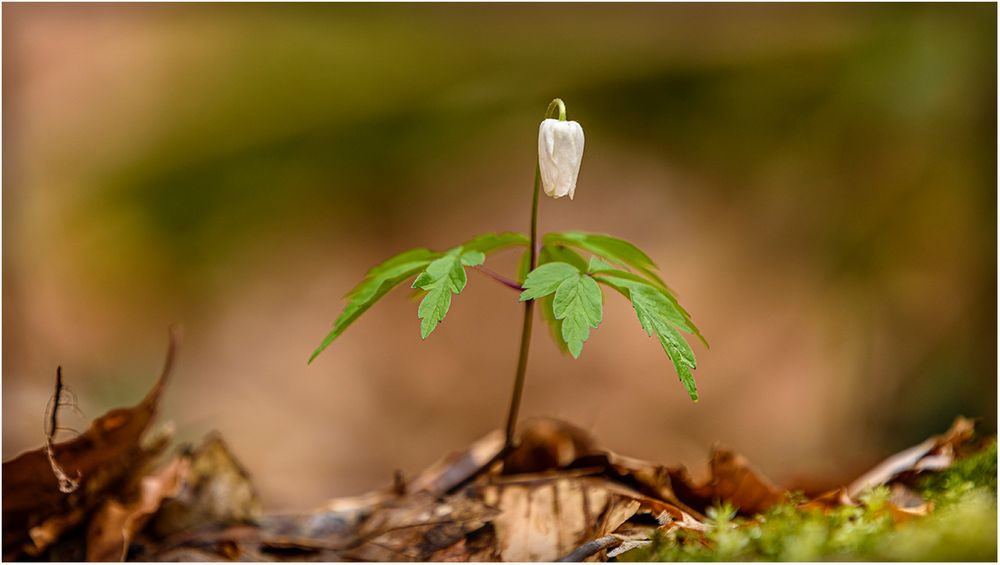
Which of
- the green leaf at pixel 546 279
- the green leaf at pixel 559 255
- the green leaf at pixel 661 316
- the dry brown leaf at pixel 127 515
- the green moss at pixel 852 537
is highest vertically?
the green leaf at pixel 559 255

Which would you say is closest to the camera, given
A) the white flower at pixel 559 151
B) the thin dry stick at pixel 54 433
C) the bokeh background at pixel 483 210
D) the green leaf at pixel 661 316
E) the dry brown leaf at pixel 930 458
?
the green leaf at pixel 661 316

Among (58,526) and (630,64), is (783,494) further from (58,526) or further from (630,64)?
(630,64)

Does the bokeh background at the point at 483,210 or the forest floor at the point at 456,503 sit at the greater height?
the bokeh background at the point at 483,210

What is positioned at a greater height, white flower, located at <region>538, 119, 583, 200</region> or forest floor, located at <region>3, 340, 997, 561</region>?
white flower, located at <region>538, 119, 583, 200</region>

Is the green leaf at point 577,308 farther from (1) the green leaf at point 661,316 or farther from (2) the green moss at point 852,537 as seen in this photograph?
(2) the green moss at point 852,537

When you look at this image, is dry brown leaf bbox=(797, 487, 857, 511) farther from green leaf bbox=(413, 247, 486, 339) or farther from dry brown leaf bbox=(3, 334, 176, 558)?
dry brown leaf bbox=(3, 334, 176, 558)

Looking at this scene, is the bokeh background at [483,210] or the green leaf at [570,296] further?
the bokeh background at [483,210]

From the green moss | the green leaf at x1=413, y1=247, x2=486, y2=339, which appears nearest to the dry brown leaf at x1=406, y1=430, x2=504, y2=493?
the green leaf at x1=413, y1=247, x2=486, y2=339

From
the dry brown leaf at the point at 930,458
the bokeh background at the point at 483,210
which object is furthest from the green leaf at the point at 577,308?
the bokeh background at the point at 483,210
